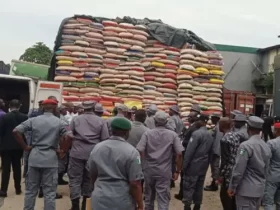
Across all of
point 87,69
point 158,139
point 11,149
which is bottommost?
point 11,149

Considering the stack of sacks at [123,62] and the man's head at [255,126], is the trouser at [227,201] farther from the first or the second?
the stack of sacks at [123,62]

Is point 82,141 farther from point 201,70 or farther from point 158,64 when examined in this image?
point 201,70

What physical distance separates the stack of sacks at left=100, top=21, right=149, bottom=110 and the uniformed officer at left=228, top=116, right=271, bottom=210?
6.60 meters

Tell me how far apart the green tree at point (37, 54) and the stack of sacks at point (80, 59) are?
906 inches

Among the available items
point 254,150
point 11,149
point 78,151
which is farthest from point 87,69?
point 254,150

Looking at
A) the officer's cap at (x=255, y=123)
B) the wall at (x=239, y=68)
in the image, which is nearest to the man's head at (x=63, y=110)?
the officer's cap at (x=255, y=123)

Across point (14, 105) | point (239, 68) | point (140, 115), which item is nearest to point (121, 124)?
point (140, 115)

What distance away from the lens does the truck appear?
9.84 metres

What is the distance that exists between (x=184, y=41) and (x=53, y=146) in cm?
739

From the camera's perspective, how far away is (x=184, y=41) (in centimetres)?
1188

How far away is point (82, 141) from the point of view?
590 cm

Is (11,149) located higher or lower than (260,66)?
lower

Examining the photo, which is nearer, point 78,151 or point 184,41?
point 78,151

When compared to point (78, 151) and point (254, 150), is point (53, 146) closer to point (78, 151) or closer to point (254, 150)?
point (78, 151)
